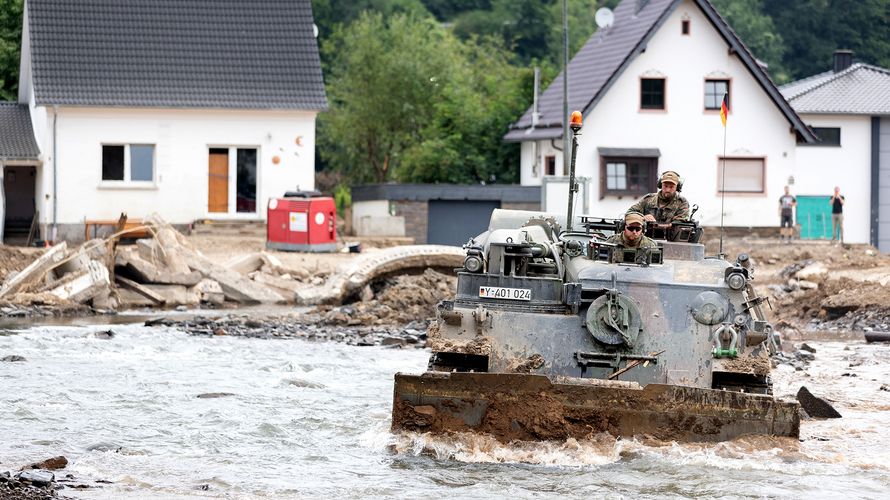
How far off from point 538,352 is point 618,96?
2735cm

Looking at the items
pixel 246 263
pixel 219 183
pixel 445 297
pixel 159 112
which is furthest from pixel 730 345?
pixel 159 112

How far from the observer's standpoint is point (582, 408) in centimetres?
1323

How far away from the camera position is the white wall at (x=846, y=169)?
4712cm

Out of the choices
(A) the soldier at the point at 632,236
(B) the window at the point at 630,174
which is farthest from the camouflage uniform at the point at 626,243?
(B) the window at the point at 630,174

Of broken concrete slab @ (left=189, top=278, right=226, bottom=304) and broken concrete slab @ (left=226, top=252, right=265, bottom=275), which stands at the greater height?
broken concrete slab @ (left=226, top=252, right=265, bottom=275)

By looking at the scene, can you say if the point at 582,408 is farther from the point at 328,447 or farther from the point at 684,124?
the point at 684,124

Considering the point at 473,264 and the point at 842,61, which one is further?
the point at 842,61

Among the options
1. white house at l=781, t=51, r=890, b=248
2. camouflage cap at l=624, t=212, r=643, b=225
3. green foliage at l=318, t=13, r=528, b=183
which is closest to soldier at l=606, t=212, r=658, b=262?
camouflage cap at l=624, t=212, r=643, b=225

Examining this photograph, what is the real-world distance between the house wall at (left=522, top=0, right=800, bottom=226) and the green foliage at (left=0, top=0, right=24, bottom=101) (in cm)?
1625

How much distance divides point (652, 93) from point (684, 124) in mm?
1141

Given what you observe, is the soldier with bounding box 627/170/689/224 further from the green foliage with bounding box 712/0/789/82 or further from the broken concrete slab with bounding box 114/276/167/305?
the green foliage with bounding box 712/0/789/82

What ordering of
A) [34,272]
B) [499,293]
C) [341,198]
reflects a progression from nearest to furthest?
[499,293]
[34,272]
[341,198]

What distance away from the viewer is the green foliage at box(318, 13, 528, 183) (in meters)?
43.6

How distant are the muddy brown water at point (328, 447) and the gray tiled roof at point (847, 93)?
27.8 meters
